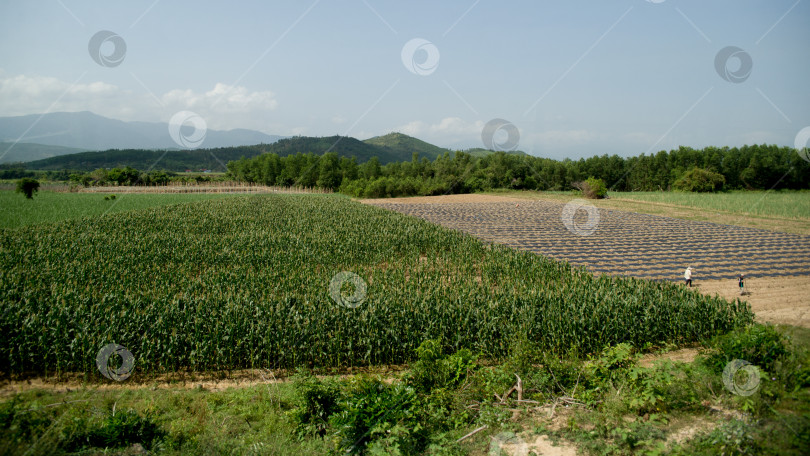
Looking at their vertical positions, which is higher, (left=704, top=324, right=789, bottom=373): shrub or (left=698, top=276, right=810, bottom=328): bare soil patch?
(left=704, top=324, right=789, bottom=373): shrub

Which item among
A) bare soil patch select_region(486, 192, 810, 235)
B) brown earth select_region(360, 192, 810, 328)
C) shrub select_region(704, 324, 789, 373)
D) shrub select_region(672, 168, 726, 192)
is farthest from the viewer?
shrub select_region(672, 168, 726, 192)

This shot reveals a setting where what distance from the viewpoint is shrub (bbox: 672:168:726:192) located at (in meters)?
60.1

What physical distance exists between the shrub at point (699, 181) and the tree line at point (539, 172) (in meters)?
0.64

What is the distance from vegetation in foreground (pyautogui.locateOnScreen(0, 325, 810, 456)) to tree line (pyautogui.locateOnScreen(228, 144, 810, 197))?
53328 millimetres

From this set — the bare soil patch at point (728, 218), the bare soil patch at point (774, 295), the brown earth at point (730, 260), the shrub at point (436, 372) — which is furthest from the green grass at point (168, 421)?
the bare soil patch at point (728, 218)

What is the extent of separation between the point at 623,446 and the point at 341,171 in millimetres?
77112

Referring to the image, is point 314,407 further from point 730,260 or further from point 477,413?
point 730,260

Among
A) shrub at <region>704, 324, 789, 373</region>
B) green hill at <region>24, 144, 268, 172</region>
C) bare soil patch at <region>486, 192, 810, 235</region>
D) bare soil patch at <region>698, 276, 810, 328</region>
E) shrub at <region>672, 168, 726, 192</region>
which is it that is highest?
green hill at <region>24, 144, 268, 172</region>

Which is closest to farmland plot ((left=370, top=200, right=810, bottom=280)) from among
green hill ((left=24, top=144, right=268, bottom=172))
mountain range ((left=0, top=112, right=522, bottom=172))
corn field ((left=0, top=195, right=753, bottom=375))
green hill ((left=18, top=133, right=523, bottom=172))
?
corn field ((left=0, top=195, right=753, bottom=375))

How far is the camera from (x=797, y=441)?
3807mm

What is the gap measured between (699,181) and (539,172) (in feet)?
84.1

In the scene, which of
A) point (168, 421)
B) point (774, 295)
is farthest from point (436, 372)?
point (774, 295)

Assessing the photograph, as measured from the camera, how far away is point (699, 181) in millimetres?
60156

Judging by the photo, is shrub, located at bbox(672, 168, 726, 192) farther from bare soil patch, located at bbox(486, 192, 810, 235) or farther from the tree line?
bare soil patch, located at bbox(486, 192, 810, 235)
